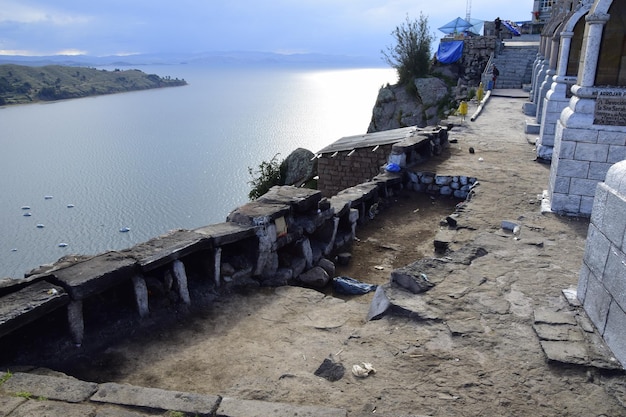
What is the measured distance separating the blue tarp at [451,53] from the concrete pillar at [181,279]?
1154 inches

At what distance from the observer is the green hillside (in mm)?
70750

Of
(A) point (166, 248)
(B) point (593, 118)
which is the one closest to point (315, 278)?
(A) point (166, 248)

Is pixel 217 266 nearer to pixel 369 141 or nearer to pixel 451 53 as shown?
pixel 369 141

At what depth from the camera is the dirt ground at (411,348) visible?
10.0ft

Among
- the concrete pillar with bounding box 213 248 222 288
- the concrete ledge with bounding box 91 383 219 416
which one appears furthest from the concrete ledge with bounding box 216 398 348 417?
the concrete pillar with bounding box 213 248 222 288

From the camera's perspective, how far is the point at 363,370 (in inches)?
131

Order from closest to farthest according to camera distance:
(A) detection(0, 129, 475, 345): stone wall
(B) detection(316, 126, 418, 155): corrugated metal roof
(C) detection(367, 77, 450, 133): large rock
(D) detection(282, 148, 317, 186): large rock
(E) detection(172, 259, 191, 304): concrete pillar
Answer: (A) detection(0, 129, 475, 345): stone wall
(E) detection(172, 259, 191, 304): concrete pillar
(B) detection(316, 126, 418, 155): corrugated metal roof
(D) detection(282, 148, 317, 186): large rock
(C) detection(367, 77, 450, 133): large rock

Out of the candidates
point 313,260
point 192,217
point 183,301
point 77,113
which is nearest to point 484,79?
point 192,217

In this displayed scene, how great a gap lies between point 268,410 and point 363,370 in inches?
31.7

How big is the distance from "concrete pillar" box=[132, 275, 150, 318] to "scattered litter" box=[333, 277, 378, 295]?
2.40 metres

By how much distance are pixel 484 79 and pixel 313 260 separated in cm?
2301

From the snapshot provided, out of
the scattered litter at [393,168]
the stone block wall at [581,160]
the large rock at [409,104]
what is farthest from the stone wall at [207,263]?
the large rock at [409,104]

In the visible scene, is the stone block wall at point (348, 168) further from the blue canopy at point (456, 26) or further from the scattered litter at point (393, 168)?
the blue canopy at point (456, 26)

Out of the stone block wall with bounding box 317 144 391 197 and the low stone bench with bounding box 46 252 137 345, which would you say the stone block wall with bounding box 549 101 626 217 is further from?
the stone block wall with bounding box 317 144 391 197
